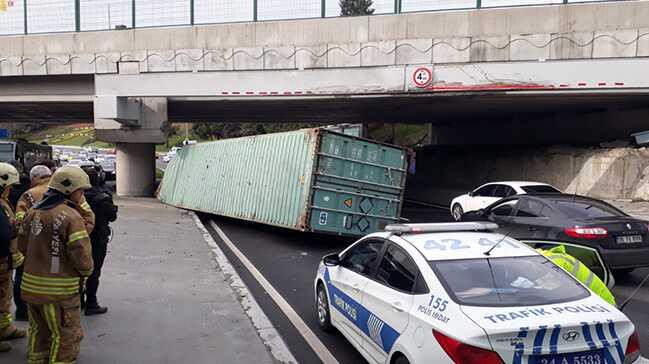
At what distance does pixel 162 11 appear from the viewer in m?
19.6

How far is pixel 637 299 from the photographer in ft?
24.0

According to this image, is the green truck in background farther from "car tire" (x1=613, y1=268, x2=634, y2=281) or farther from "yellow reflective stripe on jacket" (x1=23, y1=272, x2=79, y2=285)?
"car tire" (x1=613, y1=268, x2=634, y2=281)

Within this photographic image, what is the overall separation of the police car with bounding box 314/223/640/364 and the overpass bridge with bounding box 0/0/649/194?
11.8 meters

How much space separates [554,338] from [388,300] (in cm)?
130

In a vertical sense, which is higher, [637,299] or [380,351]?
[380,351]

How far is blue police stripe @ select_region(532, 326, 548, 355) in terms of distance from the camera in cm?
326

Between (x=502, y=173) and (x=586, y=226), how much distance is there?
1531cm

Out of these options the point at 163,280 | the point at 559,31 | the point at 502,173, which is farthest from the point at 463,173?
the point at 163,280

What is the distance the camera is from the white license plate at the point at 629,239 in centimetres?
790

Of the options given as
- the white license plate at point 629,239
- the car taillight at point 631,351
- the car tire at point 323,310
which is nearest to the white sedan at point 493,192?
the white license plate at point 629,239

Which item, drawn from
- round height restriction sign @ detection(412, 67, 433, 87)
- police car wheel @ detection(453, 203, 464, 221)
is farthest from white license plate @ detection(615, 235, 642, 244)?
police car wheel @ detection(453, 203, 464, 221)

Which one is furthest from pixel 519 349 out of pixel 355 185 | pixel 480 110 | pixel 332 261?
pixel 480 110

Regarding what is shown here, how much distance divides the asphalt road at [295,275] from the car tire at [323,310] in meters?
0.08

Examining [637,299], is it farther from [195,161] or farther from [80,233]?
[195,161]
